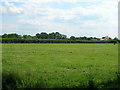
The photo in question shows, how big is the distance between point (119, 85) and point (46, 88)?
8.19ft

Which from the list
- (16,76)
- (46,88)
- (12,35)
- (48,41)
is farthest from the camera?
(12,35)

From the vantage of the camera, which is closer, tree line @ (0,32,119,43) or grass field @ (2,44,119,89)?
grass field @ (2,44,119,89)

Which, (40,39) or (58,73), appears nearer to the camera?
(58,73)

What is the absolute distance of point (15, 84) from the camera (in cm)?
605

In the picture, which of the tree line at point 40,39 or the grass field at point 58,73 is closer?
the grass field at point 58,73

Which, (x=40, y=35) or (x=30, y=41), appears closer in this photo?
(x=30, y=41)

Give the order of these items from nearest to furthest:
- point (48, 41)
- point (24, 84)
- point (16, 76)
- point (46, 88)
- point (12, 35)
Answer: point (46, 88) < point (24, 84) < point (16, 76) < point (48, 41) < point (12, 35)

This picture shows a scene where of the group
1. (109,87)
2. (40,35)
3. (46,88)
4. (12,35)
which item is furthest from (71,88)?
(40,35)

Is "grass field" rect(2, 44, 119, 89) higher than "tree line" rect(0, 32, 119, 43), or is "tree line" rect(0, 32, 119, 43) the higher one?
"tree line" rect(0, 32, 119, 43)

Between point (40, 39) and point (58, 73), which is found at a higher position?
point (40, 39)

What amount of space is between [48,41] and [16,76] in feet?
276

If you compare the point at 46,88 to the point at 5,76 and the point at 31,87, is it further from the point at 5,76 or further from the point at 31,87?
the point at 5,76

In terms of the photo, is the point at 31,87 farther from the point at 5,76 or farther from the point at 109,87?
the point at 109,87

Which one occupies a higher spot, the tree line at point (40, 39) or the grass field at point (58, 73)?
the tree line at point (40, 39)
